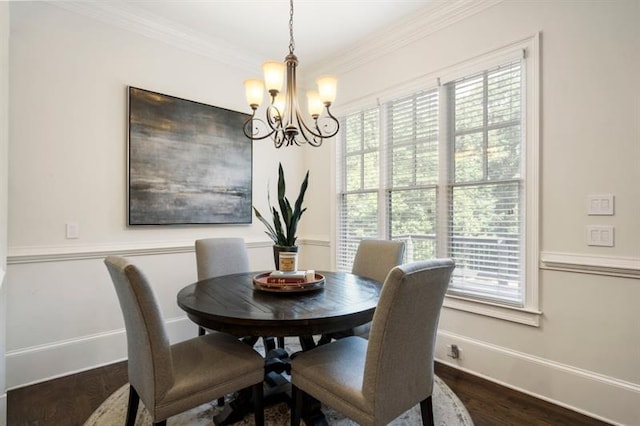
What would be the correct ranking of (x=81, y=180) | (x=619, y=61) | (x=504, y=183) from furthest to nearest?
(x=81, y=180) → (x=504, y=183) → (x=619, y=61)

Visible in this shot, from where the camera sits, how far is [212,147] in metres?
3.25

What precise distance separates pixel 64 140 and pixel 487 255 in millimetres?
3256

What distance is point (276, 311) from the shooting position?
1.59 meters

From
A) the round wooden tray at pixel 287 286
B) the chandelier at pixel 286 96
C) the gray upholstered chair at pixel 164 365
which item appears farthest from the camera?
the chandelier at pixel 286 96

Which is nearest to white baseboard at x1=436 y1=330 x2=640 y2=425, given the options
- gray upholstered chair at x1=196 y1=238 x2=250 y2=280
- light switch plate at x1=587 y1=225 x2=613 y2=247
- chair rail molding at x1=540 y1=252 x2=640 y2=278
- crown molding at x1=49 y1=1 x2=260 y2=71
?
chair rail molding at x1=540 y1=252 x2=640 y2=278

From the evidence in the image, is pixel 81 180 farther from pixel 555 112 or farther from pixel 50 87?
pixel 555 112

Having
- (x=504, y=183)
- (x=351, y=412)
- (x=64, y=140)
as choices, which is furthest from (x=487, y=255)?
(x=64, y=140)

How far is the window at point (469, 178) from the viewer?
2.29 meters

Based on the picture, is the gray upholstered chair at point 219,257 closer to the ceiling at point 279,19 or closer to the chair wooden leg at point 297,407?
the chair wooden leg at point 297,407

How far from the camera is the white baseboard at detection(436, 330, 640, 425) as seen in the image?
6.21ft

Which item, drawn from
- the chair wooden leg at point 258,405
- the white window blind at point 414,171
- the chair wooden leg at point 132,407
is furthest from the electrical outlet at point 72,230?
the white window blind at point 414,171

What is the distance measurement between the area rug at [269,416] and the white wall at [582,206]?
1.99ft

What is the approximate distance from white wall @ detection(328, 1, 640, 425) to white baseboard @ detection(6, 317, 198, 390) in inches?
113

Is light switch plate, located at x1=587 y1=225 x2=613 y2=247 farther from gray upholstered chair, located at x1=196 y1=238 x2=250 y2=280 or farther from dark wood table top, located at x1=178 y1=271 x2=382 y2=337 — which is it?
gray upholstered chair, located at x1=196 y1=238 x2=250 y2=280
